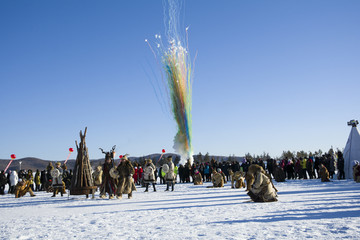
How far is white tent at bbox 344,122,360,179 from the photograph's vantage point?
59.6 ft

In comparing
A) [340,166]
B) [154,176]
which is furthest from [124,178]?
[340,166]

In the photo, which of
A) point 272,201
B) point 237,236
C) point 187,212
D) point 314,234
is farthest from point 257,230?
point 272,201

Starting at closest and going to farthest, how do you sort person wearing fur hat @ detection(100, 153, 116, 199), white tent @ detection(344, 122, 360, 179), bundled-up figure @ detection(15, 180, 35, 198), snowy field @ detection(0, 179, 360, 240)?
snowy field @ detection(0, 179, 360, 240)
person wearing fur hat @ detection(100, 153, 116, 199)
bundled-up figure @ detection(15, 180, 35, 198)
white tent @ detection(344, 122, 360, 179)

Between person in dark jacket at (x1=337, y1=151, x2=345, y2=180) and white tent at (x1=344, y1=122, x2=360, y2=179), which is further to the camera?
white tent at (x1=344, y1=122, x2=360, y2=179)

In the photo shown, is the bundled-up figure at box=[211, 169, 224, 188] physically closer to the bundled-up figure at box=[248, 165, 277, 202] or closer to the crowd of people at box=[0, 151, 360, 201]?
the crowd of people at box=[0, 151, 360, 201]

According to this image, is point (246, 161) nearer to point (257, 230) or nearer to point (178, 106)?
point (178, 106)

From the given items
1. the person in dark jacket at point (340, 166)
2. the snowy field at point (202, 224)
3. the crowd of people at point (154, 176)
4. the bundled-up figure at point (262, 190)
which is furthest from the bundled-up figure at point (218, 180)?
the snowy field at point (202, 224)

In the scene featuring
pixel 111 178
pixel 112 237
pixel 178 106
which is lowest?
pixel 112 237

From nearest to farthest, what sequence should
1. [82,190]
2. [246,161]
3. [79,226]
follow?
[79,226] < [82,190] < [246,161]

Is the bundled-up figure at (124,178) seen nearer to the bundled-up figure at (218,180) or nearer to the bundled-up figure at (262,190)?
the bundled-up figure at (262,190)

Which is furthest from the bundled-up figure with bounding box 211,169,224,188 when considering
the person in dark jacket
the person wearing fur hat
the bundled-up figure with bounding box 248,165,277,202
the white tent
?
the white tent

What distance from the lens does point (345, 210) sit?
6582 millimetres

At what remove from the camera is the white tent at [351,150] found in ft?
59.6

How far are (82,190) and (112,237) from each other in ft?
23.3
